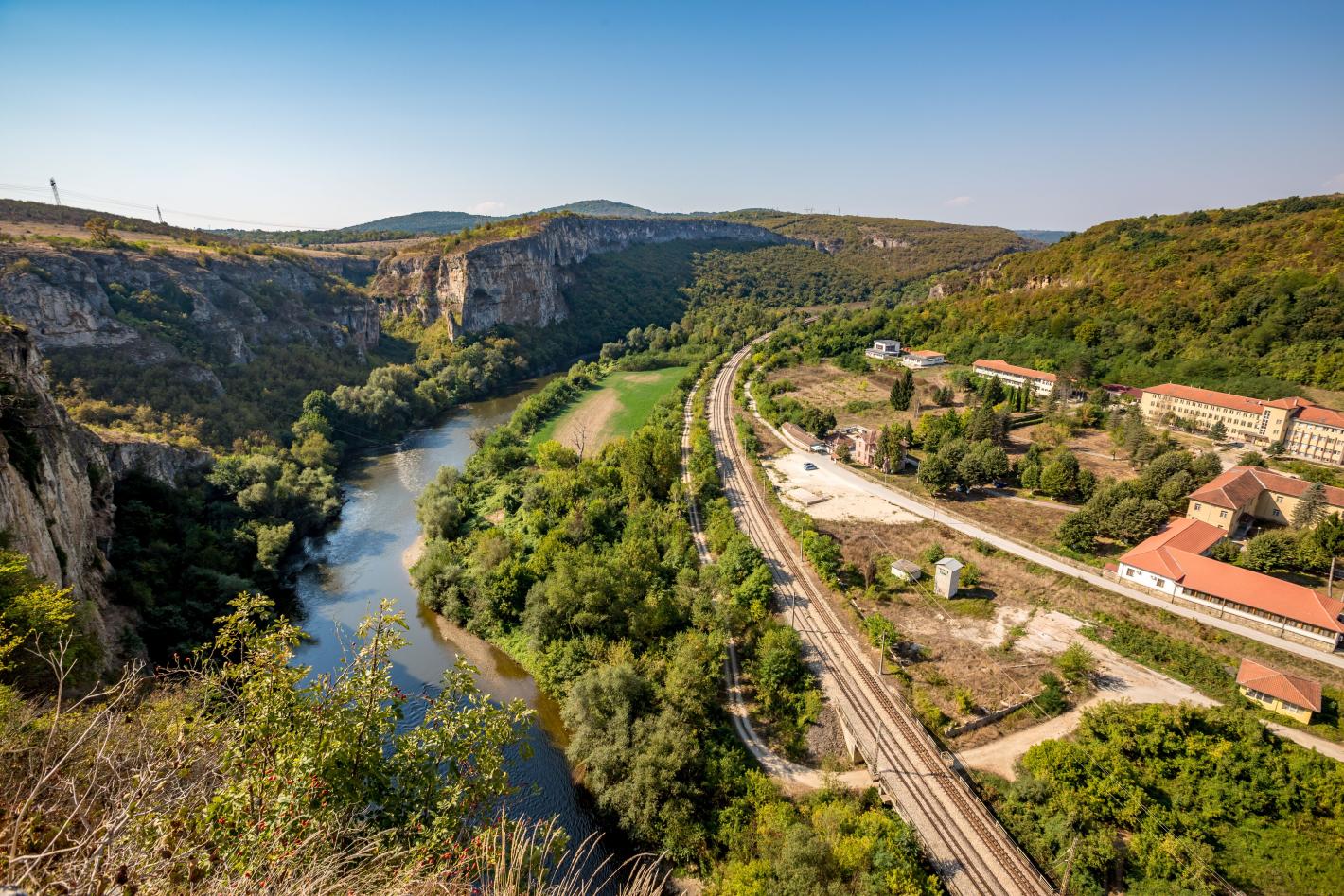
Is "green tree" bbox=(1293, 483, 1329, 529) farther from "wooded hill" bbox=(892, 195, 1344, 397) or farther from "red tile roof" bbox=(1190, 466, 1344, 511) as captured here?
"wooded hill" bbox=(892, 195, 1344, 397)

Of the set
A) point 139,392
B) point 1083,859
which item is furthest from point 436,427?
point 1083,859

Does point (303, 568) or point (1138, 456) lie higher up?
point (1138, 456)

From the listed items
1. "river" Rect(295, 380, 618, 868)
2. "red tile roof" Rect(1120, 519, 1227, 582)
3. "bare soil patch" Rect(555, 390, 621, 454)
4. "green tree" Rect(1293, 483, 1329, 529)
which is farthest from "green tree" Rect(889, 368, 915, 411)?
"river" Rect(295, 380, 618, 868)

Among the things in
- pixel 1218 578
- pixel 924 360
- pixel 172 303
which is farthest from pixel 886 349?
pixel 172 303

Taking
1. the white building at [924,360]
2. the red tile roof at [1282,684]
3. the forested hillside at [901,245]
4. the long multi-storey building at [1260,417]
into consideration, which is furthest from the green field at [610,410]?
the forested hillside at [901,245]

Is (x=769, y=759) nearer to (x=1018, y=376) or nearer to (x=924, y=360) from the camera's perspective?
(x=1018, y=376)

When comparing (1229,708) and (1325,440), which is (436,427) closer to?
(1229,708)
